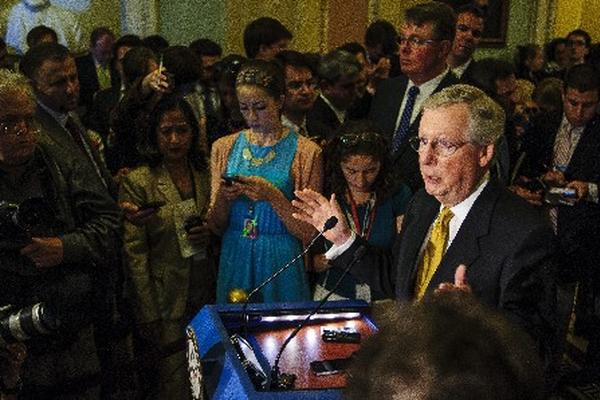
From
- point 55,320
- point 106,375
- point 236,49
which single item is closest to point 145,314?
point 106,375

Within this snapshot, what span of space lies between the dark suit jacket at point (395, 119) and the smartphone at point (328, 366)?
1711 millimetres

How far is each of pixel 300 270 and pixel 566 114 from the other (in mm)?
2055

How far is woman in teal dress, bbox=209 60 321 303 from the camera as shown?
3428 mm

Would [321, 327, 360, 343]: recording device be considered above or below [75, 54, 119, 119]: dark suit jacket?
below

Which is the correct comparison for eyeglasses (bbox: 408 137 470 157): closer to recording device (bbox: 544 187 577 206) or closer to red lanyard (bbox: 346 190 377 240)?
red lanyard (bbox: 346 190 377 240)

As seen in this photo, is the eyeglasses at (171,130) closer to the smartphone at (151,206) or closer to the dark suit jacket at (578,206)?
the smartphone at (151,206)

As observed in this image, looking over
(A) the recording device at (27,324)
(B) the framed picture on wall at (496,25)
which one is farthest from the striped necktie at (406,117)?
(B) the framed picture on wall at (496,25)

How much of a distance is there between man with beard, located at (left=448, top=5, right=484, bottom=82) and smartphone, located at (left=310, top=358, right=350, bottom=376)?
122 inches

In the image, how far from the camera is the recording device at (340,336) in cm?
219

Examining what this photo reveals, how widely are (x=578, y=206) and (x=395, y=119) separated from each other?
122cm

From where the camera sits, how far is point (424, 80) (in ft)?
13.0

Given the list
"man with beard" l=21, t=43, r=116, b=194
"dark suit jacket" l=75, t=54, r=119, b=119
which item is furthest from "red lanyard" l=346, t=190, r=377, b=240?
"dark suit jacket" l=75, t=54, r=119, b=119

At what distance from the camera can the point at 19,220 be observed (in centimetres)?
250

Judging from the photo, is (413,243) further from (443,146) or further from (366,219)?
(366,219)
